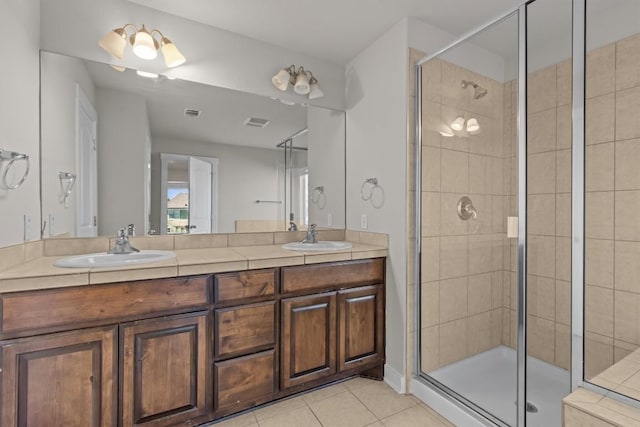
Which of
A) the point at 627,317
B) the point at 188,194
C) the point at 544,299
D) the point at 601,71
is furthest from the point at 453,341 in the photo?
the point at 188,194

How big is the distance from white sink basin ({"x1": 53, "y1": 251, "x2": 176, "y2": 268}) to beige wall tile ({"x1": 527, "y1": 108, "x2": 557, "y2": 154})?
2.00 m

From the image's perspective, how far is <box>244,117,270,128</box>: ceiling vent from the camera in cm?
236

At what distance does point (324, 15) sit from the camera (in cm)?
204

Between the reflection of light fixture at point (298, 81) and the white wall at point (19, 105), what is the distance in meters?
1.37

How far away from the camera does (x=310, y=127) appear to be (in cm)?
260

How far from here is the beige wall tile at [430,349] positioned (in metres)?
2.11

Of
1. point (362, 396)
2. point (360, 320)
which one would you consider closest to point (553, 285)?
point (360, 320)

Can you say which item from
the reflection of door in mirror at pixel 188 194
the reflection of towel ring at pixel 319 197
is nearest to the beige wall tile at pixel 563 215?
the reflection of towel ring at pixel 319 197

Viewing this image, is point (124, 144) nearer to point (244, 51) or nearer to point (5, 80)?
point (5, 80)

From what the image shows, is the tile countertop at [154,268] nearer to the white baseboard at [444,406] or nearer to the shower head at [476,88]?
the white baseboard at [444,406]

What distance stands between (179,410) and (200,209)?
1.21 meters

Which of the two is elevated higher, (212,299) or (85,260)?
(85,260)

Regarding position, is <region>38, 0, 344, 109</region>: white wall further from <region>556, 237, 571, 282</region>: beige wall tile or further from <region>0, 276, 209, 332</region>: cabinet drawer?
<region>556, 237, 571, 282</region>: beige wall tile

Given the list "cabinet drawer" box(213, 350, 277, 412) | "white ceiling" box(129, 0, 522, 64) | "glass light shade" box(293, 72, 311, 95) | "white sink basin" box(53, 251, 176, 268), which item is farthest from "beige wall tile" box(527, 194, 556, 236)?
"white sink basin" box(53, 251, 176, 268)
